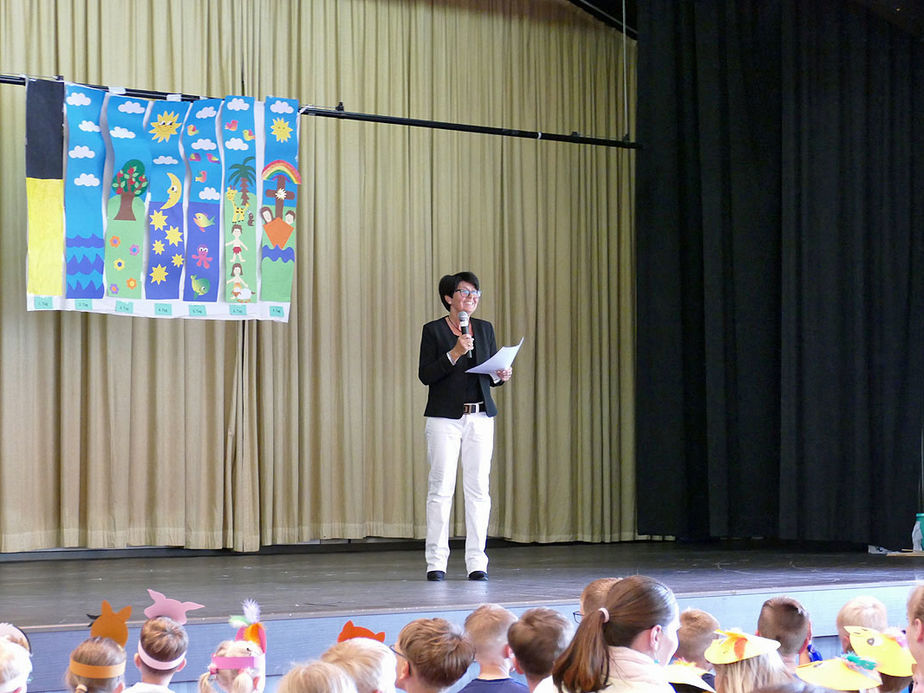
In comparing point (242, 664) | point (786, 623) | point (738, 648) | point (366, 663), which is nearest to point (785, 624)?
point (786, 623)

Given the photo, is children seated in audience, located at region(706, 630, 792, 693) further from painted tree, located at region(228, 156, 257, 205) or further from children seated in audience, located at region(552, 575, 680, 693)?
painted tree, located at region(228, 156, 257, 205)

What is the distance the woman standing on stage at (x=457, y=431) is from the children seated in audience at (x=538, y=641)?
2.36m

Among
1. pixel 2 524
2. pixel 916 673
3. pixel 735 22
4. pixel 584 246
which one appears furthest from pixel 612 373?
pixel 916 673

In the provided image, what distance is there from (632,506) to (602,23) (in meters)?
3.08

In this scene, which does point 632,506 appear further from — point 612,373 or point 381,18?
point 381,18

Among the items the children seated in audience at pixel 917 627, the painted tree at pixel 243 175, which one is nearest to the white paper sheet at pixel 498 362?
the painted tree at pixel 243 175

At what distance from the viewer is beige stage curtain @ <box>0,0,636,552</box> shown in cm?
585

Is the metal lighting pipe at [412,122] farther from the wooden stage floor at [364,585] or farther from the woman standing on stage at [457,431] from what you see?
the wooden stage floor at [364,585]

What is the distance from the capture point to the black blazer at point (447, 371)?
4.82 metres

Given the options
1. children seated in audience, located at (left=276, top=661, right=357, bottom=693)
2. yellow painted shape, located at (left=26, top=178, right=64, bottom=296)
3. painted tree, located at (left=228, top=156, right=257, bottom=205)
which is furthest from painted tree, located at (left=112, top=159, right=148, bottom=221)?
children seated in audience, located at (left=276, top=661, right=357, bottom=693)

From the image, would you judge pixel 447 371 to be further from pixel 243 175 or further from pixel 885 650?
pixel 885 650

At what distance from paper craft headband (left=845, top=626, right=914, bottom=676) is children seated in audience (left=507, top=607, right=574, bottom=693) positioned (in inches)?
23.8

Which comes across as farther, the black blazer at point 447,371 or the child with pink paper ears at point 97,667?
the black blazer at point 447,371

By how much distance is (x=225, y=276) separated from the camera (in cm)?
579
